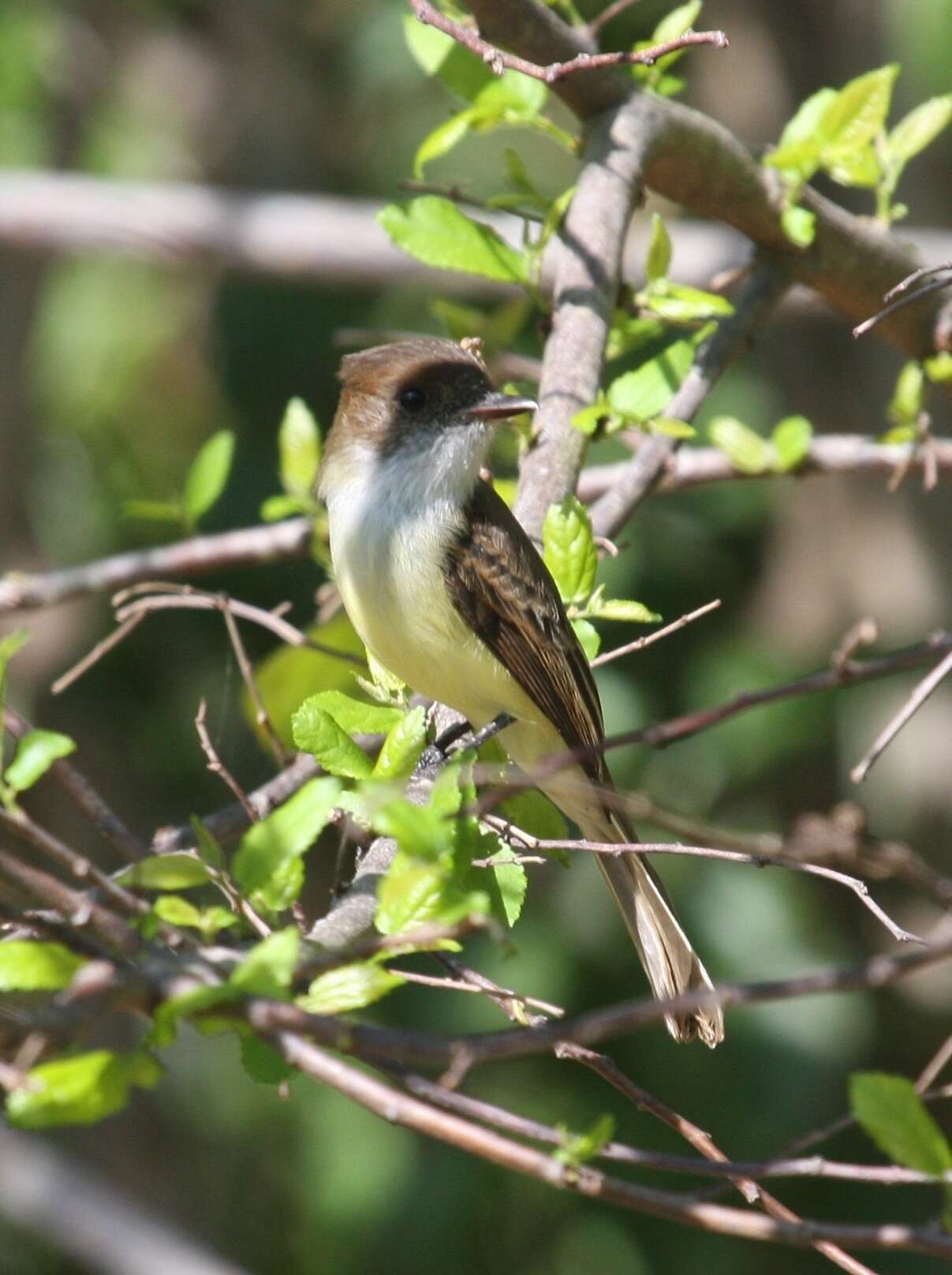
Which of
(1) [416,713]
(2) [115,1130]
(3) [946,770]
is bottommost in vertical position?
(2) [115,1130]

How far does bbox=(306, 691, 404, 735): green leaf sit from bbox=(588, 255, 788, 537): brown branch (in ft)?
2.40

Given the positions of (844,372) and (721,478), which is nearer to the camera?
(721,478)

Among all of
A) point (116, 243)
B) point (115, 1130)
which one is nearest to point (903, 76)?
point (116, 243)

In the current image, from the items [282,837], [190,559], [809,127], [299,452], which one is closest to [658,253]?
[809,127]

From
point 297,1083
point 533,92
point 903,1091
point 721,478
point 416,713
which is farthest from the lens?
point 297,1083

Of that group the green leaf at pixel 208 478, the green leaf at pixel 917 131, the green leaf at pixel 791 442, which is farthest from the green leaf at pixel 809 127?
the green leaf at pixel 208 478

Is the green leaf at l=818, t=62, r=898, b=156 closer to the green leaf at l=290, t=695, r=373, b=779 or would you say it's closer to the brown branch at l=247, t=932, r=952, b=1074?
the green leaf at l=290, t=695, r=373, b=779

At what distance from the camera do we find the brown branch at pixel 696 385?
131 inches

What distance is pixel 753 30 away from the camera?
683 centimetres

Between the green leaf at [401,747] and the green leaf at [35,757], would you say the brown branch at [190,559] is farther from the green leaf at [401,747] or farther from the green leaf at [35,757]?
the green leaf at [35,757]

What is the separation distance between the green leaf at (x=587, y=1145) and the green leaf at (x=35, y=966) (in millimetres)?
576

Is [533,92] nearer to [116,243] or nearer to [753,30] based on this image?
[116,243]

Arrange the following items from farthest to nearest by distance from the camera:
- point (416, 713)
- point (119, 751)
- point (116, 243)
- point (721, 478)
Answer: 1. point (119, 751)
2. point (116, 243)
3. point (721, 478)
4. point (416, 713)

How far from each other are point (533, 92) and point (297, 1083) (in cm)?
405
